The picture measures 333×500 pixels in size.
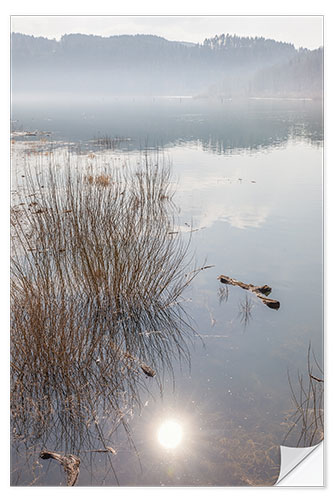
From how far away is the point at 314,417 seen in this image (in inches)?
96.1

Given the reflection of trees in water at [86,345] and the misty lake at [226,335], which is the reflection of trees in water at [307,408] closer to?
the misty lake at [226,335]

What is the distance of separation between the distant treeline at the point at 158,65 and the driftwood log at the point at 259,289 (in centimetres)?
154

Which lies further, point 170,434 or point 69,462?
point 170,434

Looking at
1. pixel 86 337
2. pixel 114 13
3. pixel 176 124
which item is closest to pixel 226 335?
pixel 86 337

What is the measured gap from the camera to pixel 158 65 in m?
3.94

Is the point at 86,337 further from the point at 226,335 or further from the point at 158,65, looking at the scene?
the point at 158,65

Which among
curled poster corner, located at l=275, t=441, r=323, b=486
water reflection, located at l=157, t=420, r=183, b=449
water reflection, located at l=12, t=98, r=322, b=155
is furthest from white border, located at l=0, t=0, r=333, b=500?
water reflection, located at l=12, t=98, r=322, b=155

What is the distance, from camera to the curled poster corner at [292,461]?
215 cm

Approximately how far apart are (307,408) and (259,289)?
135 centimetres

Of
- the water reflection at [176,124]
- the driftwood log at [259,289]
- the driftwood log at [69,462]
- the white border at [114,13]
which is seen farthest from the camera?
the water reflection at [176,124]

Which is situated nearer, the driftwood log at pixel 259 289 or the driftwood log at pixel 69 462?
the driftwood log at pixel 69 462

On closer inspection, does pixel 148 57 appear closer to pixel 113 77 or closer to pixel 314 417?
pixel 113 77

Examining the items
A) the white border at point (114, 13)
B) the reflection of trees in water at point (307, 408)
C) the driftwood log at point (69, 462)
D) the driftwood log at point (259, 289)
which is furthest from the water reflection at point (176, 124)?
the driftwood log at point (69, 462)
